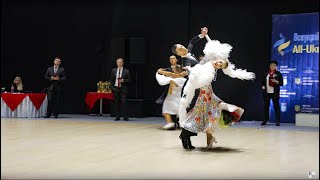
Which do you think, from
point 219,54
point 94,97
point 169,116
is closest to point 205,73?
point 219,54

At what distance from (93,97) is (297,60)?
4618 mm

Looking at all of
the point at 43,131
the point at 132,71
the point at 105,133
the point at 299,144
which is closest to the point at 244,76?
the point at 299,144

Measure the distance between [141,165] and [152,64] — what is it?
306 inches

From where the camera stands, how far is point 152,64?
12320mm

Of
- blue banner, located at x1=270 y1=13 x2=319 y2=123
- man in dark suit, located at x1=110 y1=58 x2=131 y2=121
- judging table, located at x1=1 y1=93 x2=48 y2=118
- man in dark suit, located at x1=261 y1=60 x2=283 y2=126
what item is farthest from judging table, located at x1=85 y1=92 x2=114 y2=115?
blue banner, located at x1=270 y1=13 x2=319 y2=123

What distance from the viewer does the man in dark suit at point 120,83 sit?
10.8 m

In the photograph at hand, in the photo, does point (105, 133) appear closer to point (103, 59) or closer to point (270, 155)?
point (270, 155)

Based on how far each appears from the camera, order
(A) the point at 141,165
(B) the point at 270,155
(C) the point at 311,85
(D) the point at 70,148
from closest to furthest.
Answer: (A) the point at 141,165, (B) the point at 270,155, (D) the point at 70,148, (C) the point at 311,85

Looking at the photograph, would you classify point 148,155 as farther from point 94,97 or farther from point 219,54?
point 94,97

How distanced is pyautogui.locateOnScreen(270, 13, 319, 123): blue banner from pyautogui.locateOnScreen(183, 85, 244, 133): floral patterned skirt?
198 inches

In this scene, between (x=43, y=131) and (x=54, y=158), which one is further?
(x=43, y=131)

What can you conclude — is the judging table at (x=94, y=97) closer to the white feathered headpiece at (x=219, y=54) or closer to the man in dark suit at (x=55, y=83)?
the man in dark suit at (x=55, y=83)

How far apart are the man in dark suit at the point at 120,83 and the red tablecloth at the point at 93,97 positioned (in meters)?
0.81

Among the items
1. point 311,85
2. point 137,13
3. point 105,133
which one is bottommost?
point 105,133
